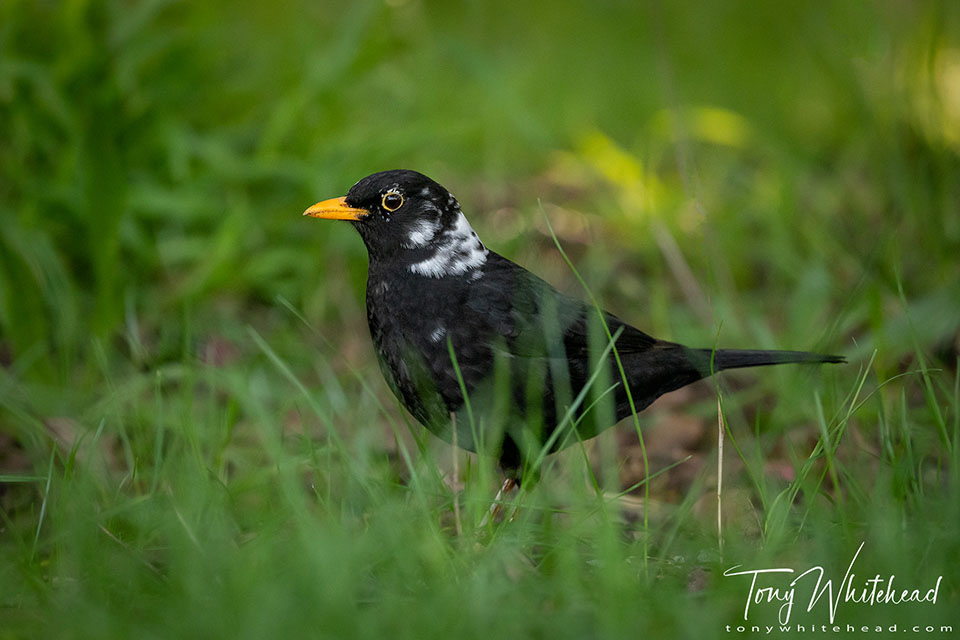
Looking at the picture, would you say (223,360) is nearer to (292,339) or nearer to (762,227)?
(292,339)

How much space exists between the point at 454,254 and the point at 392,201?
0.29 metres

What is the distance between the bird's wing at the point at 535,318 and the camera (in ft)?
9.53

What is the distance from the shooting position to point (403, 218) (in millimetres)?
3191

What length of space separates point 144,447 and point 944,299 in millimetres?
3212

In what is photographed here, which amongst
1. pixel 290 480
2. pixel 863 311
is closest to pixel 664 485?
pixel 863 311

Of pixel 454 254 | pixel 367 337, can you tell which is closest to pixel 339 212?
pixel 454 254

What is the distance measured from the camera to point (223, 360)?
4.18 m
